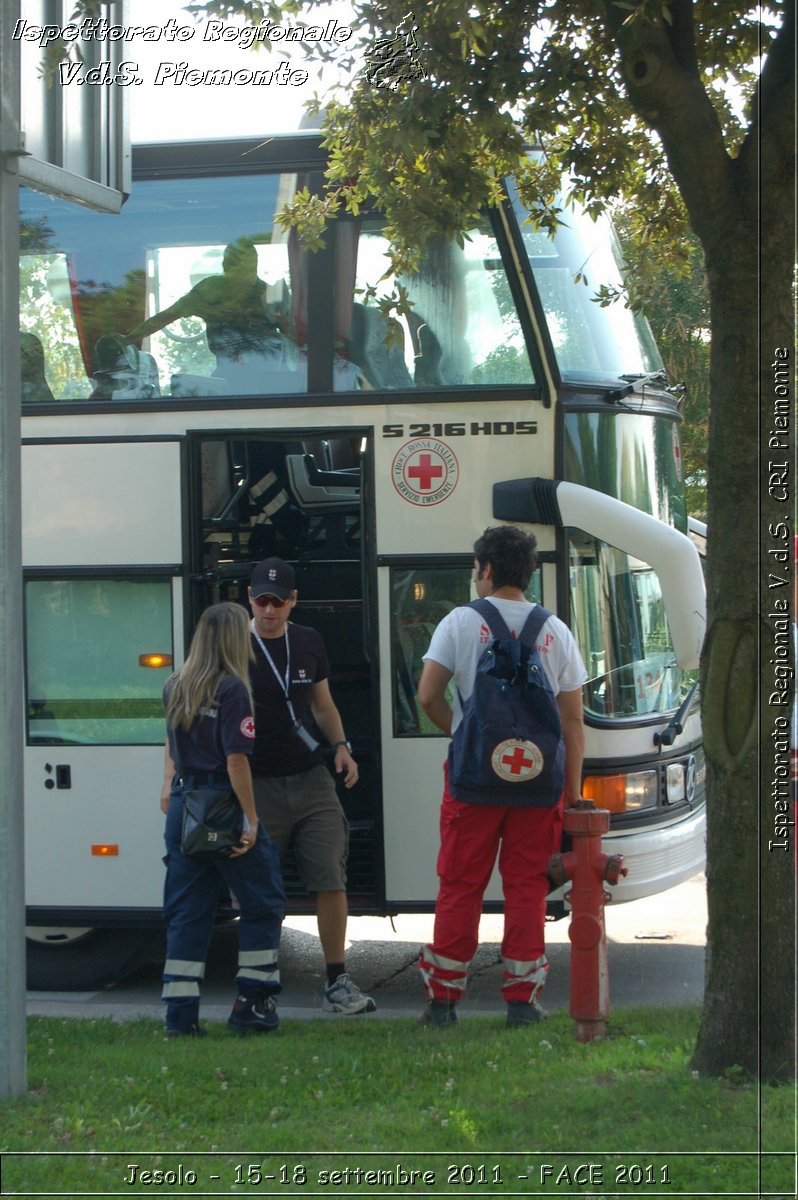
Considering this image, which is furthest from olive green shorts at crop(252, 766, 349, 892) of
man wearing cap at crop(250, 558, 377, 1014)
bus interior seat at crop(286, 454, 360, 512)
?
bus interior seat at crop(286, 454, 360, 512)

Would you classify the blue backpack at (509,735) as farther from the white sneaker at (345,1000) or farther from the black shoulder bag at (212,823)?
the white sneaker at (345,1000)

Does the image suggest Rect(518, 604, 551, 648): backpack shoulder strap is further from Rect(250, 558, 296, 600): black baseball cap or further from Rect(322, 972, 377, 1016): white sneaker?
Rect(322, 972, 377, 1016): white sneaker

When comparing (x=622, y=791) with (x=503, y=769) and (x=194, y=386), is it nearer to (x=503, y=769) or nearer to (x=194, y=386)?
(x=503, y=769)

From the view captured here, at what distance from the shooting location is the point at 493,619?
5895mm

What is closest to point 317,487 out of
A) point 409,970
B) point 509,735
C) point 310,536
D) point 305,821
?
point 310,536

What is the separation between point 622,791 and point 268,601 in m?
1.95

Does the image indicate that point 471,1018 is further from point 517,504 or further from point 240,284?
point 240,284

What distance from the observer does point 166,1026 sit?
19.4ft

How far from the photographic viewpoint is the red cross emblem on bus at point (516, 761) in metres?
5.71

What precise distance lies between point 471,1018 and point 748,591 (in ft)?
8.55

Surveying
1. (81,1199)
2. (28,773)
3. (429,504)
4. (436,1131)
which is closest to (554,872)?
(436,1131)

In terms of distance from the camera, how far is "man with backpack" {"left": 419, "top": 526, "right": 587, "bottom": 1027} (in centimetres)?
575

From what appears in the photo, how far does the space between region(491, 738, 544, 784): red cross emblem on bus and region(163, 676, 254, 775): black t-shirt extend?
100 cm

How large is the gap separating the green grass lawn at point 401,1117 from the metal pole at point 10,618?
0.34 meters
